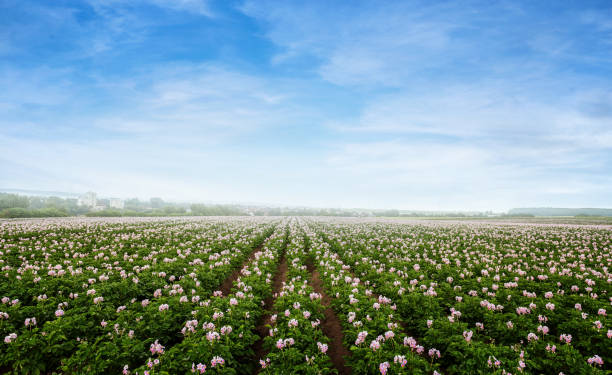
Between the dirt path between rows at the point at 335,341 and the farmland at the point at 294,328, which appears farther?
the dirt path between rows at the point at 335,341

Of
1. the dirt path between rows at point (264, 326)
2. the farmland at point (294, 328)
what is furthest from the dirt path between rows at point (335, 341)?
the dirt path between rows at point (264, 326)

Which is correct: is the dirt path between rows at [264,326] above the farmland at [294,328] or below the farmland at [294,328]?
below

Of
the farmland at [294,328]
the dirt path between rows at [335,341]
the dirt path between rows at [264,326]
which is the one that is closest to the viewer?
the farmland at [294,328]

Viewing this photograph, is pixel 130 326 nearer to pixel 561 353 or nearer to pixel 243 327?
pixel 243 327

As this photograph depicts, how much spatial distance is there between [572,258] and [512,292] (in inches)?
410

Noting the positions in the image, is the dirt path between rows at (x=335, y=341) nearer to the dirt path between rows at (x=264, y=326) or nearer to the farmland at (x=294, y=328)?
the farmland at (x=294, y=328)

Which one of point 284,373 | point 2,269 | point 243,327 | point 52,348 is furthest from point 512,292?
point 2,269

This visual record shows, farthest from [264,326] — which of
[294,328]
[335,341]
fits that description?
[335,341]

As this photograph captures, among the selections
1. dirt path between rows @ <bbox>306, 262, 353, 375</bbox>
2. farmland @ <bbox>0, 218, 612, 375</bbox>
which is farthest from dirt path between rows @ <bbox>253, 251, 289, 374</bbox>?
dirt path between rows @ <bbox>306, 262, 353, 375</bbox>

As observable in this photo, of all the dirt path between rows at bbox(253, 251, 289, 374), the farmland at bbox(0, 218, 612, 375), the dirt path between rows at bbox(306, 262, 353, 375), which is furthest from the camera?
the dirt path between rows at bbox(253, 251, 289, 374)

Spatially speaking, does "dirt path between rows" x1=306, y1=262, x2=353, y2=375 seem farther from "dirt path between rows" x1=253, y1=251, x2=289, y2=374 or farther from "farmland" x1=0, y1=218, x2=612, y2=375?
"dirt path between rows" x1=253, y1=251, x2=289, y2=374

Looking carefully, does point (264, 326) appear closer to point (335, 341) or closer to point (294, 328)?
point (294, 328)

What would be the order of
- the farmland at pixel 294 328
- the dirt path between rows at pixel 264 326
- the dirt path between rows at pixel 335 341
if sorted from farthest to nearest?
the dirt path between rows at pixel 264 326
the dirt path between rows at pixel 335 341
the farmland at pixel 294 328

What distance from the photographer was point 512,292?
8.20 m
